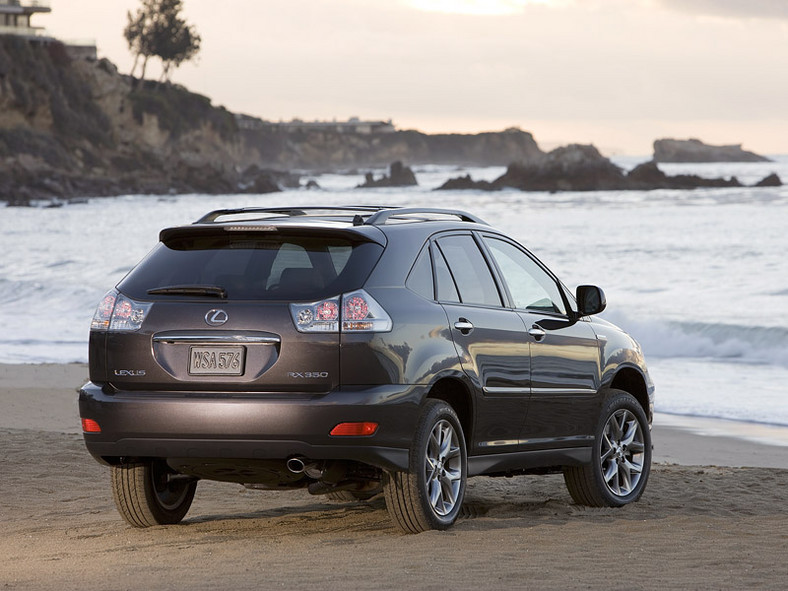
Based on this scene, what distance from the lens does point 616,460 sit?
27.9ft

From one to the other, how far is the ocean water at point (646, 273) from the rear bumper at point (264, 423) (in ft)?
8.70

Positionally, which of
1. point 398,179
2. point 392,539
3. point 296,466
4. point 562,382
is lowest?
point 398,179

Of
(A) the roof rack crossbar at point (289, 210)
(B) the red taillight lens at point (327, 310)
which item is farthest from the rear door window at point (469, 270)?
(B) the red taillight lens at point (327, 310)

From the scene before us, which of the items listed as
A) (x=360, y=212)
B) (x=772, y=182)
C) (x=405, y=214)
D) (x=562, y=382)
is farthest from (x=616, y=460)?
(x=772, y=182)

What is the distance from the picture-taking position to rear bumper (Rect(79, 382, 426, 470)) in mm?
6293

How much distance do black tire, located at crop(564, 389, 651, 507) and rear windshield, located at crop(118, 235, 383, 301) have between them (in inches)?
93.1

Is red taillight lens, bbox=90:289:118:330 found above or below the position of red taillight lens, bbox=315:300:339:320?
below

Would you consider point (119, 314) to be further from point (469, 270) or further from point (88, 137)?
point (88, 137)

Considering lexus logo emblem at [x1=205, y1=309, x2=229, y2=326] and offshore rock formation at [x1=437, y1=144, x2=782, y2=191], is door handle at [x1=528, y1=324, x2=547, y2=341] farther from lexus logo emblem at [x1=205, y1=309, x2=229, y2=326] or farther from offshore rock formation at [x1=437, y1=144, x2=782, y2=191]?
offshore rock formation at [x1=437, y1=144, x2=782, y2=191]

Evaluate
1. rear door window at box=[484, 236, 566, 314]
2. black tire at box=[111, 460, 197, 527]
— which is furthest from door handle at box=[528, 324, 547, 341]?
black tire at box=[111, 460, 197, 527]

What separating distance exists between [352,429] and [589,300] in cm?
231

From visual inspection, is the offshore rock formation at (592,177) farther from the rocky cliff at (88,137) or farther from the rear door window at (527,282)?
the rear door window at (527,282)

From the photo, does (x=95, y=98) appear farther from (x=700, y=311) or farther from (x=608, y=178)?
(x=700, y=311)

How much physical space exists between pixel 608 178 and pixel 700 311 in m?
72.2
